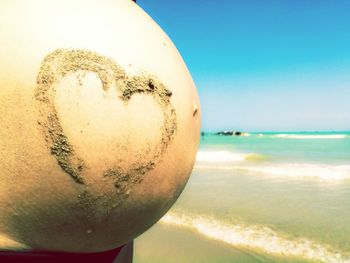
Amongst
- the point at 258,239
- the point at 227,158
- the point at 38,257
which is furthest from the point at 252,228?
the point at 227,158

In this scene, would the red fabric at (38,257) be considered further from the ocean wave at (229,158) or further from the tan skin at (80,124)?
the ocean wave at (229,158)

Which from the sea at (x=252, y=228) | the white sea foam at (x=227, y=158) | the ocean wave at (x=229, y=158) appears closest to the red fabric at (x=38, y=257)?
the sea at (x=252, y=228)

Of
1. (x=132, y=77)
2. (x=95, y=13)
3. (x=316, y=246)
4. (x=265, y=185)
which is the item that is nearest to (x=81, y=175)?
(x=132, y=77)

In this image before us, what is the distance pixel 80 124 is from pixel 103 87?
14cm

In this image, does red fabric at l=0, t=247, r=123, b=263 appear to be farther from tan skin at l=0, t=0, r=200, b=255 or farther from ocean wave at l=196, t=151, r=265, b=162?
ocean wave at l=196, t=151, r=265, b=162

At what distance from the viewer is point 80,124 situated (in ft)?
3.11

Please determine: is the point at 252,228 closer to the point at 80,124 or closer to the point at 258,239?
the point at 258,239

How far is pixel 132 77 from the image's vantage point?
1.04 meters

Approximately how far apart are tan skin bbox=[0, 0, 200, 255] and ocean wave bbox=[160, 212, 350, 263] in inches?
89.1

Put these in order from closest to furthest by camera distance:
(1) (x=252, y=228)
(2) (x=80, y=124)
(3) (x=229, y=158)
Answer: (2) (x=80, y=124) → (1) (x=252, y=228) → (3) (x=229, y=158)

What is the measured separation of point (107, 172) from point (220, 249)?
231 cm

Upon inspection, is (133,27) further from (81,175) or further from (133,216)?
(133,216)

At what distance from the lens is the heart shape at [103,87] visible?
3.09ft

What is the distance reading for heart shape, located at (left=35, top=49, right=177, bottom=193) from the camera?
942 millimetres
